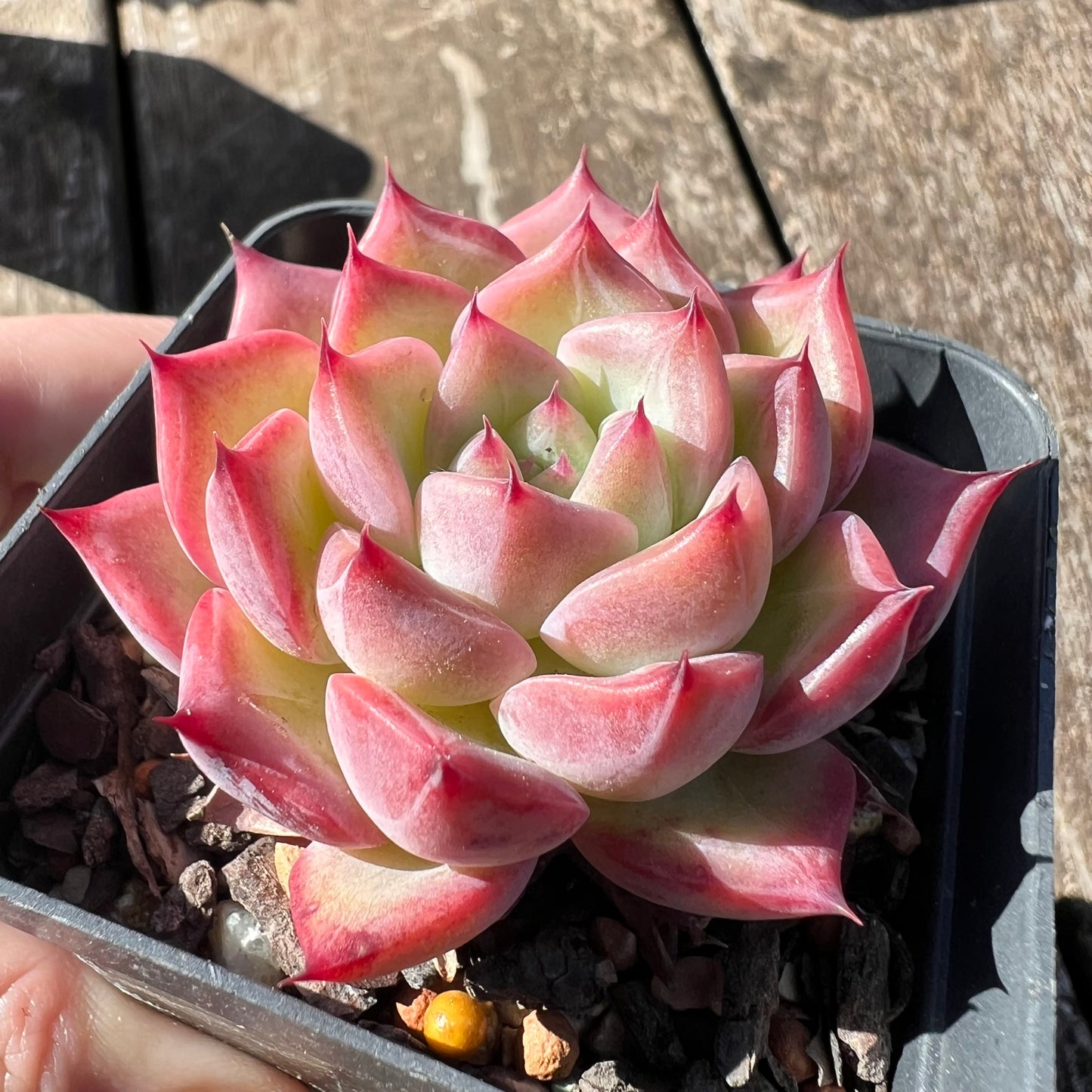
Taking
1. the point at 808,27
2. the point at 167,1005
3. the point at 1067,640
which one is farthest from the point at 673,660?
the point at 808,27

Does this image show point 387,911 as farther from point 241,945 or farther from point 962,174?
point 962,174

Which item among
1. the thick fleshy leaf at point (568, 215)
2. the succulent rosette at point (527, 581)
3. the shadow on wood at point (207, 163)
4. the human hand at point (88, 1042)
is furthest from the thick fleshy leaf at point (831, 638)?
the shadow on wood at point (207, 163)

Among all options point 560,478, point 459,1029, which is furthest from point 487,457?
point 459,1029

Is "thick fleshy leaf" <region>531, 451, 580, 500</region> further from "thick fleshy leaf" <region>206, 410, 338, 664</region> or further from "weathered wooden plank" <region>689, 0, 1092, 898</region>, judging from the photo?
"weathered wooden plank" <region>689, 0, 1092, 898</region>

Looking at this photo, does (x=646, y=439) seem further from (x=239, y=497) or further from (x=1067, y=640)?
(x=1067, y=640)

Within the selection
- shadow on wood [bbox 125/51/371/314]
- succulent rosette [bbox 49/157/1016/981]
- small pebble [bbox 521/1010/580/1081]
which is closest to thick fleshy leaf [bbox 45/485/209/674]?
succulent rosette [bbox 49/157/1016/981]

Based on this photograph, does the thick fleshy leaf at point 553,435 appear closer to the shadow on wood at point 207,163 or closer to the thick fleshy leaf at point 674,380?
the thick fleshy leaf at point 674,380
